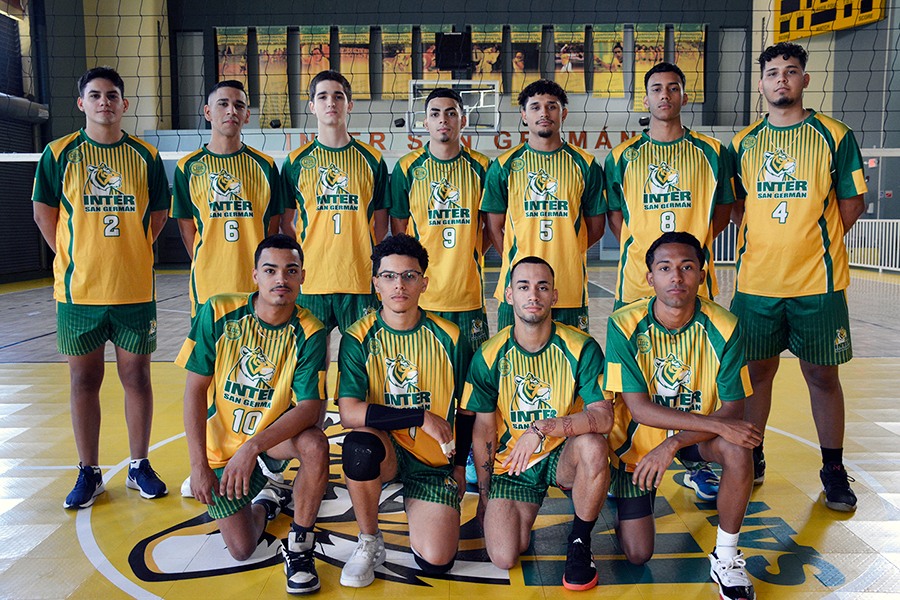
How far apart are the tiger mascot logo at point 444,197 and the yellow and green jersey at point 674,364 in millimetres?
1233

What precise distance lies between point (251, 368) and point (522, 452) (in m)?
1.19

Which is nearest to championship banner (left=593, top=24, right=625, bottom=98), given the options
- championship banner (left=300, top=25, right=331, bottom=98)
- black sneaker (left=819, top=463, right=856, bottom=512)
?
championship banner (left=300, top=25, right=331, bottom=98)

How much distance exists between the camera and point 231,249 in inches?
135

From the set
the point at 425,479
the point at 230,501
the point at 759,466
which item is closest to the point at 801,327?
the point at 759,466

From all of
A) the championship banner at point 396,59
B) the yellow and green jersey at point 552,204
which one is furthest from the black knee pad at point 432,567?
the championship banner at point 396,59

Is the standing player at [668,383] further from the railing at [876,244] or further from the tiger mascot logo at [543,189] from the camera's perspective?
the railing at [876,244]

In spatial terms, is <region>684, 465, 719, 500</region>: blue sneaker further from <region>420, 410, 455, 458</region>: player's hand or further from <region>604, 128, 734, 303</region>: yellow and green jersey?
<region>420, 410, 455, 458</region>: player's hand

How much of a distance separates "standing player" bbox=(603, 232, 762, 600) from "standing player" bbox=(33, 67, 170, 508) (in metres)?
2.30

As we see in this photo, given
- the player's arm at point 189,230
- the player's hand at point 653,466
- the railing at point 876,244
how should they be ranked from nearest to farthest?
the player's hand at point 653,466 → the player's arm at point 189,230 → the railing at point 876,244

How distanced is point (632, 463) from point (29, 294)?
1233 cm

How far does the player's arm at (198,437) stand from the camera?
2.55 meters

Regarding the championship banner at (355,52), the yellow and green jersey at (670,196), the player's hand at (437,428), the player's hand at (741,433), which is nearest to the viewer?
the player's hand at (741,433)

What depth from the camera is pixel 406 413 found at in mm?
2617

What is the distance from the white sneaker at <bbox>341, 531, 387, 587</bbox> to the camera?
243 centimetres
